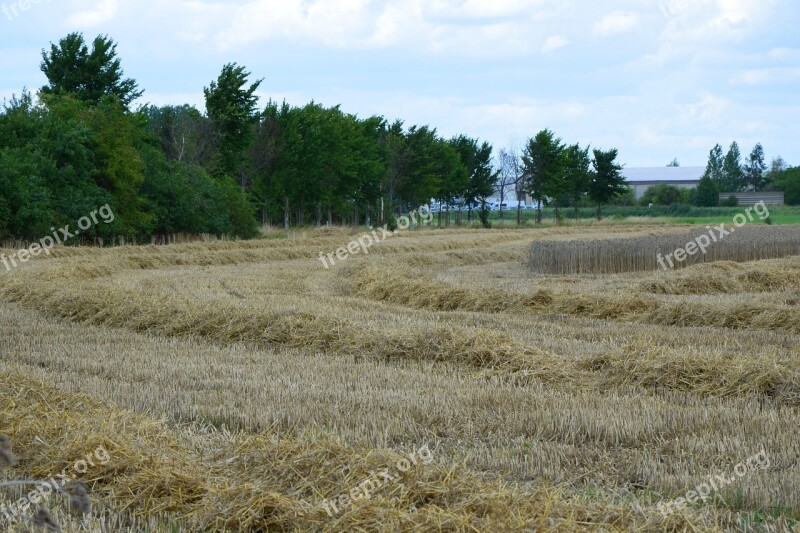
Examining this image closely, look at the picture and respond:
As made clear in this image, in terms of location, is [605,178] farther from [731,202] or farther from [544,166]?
[731,202]

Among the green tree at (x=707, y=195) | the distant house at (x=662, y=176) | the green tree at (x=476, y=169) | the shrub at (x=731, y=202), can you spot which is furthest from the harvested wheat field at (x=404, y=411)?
the distant house at (x=662, y=176)

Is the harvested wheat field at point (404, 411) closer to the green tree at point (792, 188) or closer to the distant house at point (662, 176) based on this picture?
the green tree at point (792, 188)

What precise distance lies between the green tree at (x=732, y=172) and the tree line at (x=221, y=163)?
5474 cm

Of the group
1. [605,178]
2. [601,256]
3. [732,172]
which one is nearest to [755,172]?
[732,172]

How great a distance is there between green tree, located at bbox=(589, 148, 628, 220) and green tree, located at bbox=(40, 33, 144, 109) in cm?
4451

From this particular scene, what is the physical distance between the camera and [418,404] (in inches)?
332

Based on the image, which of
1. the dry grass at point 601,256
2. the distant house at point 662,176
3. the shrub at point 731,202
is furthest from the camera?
the distant house at point 662,176

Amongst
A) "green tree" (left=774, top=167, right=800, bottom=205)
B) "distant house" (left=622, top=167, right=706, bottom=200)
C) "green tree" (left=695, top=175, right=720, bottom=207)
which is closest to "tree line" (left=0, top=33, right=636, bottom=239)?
"green tree" (left=695, top=175, right=720, bottom=207)

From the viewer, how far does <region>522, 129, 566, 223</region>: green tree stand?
7381 cm

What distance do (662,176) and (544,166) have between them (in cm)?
8616

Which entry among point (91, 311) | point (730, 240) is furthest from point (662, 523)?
point (730, 240)

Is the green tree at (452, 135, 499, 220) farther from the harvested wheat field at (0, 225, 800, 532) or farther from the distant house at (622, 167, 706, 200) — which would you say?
the distant house at (622, 167, 706, 200)

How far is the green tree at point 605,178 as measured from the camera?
78.9 metres

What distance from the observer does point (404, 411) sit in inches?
323
